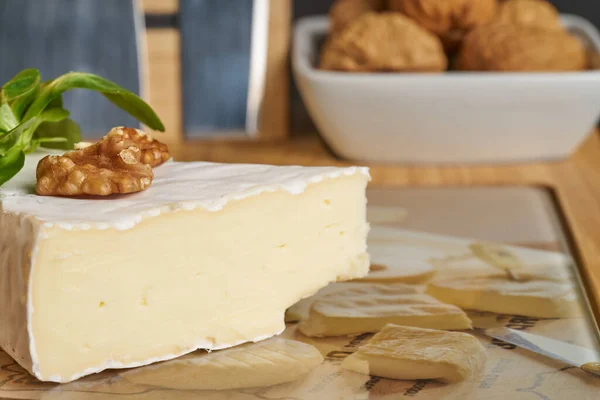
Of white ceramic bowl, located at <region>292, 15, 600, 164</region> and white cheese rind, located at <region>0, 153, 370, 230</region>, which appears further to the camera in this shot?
white ceramic bowl, located at <region>292, 15, 600, 164</region>

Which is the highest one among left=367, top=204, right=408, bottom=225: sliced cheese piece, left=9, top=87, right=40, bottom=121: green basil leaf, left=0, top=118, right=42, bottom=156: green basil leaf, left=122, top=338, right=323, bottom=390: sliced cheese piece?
left=9, top=87, right=40, bottom=121: green basil leaf

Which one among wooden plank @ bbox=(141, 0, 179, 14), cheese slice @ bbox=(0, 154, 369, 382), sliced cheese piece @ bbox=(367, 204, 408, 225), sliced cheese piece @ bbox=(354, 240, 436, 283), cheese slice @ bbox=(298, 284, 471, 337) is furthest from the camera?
wooden plank @ bbox=(141, 0, 179, 14)

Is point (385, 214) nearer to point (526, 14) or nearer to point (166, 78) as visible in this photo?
point (526, 14)

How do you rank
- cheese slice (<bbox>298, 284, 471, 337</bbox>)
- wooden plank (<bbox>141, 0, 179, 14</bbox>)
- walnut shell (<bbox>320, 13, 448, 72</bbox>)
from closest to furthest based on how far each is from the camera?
cheese slice (<bbox>298, 284, 471, 337</bbox>), walnut shell (<bbox>320, 13, 448, 72</bbox>), wooden plank (<bbox>141, 0, 179, 14</bbox>)

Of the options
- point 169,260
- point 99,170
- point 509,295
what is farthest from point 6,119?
point 509,295

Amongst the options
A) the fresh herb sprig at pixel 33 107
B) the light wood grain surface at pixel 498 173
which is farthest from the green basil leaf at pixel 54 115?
the light wood grain surface at pixel 498 173

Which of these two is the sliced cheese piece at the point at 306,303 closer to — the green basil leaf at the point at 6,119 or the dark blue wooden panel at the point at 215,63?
the green basil leaf at the point at 6,119

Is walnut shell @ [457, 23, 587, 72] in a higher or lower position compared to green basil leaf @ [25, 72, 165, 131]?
lower

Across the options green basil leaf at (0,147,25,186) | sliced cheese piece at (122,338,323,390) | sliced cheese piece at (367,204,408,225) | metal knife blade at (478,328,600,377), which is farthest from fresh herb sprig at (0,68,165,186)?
metal knife blade at (478,328,600,377)

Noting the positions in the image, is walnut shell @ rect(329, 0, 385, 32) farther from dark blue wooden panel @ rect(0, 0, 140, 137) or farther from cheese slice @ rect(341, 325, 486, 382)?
cheese slice @ rect(341, 325, 486, 382)
